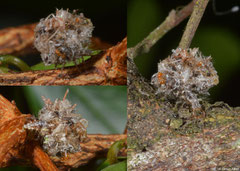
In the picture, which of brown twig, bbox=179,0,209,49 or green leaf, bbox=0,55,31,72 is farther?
green leaf, bbox=0,55,31,72

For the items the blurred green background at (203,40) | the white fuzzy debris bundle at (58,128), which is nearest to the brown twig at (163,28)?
the blurred green background at (203,40)

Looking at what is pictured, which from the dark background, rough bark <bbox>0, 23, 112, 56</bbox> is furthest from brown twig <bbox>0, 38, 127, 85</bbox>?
rough bark <bbox>0, 23, 112, 56</bbox>

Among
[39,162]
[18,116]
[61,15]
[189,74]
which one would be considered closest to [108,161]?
[39,162]

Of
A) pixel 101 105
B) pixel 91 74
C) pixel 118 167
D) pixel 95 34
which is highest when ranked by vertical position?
pixel 95 34

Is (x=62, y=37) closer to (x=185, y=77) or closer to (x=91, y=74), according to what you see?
(x=91, y=74)

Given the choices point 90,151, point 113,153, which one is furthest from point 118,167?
point 90,151

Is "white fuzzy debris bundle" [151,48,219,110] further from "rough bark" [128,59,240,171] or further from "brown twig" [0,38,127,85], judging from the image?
"brown twig" [0,38,127,85]
